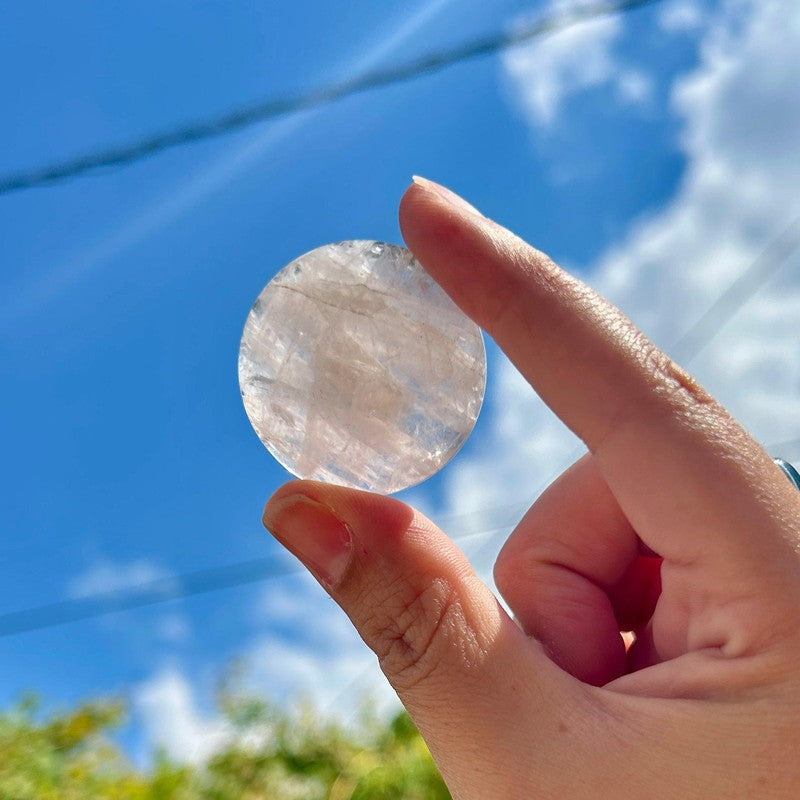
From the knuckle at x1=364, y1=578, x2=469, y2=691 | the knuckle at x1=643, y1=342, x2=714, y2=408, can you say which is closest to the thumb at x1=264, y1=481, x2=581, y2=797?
the knuckle at x1=364, y1=578, x2=469, y2=691

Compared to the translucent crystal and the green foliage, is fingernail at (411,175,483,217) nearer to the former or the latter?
the translucent crystal

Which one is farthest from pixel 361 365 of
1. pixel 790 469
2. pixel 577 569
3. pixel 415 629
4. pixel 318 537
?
pixel 790 469

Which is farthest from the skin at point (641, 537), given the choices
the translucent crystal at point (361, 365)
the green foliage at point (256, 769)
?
the green foliage at point (256, 769)

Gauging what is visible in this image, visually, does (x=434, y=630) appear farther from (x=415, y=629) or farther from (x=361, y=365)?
(x=361, y=365)

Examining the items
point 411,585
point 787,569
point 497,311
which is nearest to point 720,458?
point 787,569

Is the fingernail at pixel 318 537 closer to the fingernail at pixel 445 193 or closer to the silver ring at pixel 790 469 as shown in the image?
the fingernail at pixel 445 193

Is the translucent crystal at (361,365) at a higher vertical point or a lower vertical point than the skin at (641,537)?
higher

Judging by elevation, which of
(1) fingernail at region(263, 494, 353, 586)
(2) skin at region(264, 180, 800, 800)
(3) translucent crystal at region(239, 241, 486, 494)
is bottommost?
(2) skin at region(264, 180, 800, 800)
